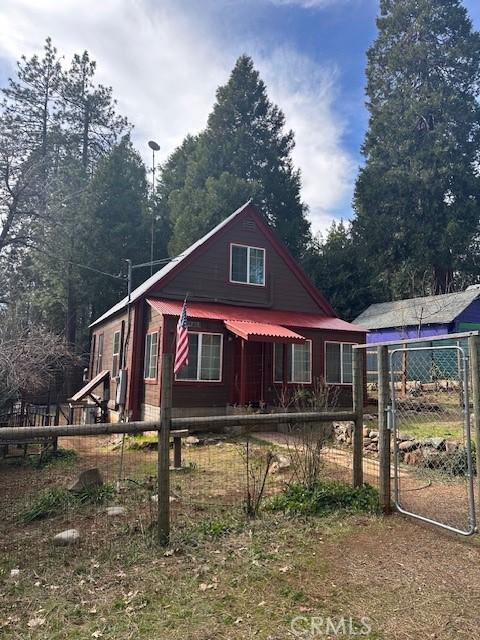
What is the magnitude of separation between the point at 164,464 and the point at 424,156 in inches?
1295

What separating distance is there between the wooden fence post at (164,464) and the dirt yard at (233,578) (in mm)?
163

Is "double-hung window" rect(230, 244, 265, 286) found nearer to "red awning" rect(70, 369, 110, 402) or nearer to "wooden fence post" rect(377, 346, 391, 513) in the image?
"red awning" rect(70, 369, 110, 402)

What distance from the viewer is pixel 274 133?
1407 inches

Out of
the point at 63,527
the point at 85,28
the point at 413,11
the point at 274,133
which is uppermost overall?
the point at 413,11

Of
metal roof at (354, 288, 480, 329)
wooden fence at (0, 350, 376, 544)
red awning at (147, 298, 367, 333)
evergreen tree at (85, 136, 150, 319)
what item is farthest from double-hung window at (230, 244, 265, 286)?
evergreen tree at (85, 136, 150, 319)

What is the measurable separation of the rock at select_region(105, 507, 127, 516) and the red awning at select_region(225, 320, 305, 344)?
730 centimetres

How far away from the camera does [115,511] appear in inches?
191

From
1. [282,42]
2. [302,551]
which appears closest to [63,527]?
[302,551]

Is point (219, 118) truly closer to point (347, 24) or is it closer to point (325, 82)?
point (325, 82)

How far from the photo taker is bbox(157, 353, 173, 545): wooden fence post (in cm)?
400

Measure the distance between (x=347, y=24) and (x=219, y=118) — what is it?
24784 mm

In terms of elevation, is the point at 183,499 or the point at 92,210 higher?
the point at 92,210

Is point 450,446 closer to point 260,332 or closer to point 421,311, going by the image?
point 260,332

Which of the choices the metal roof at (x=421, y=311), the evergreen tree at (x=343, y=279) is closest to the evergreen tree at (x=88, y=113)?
the evergreen tree at (x=343, y=279)
